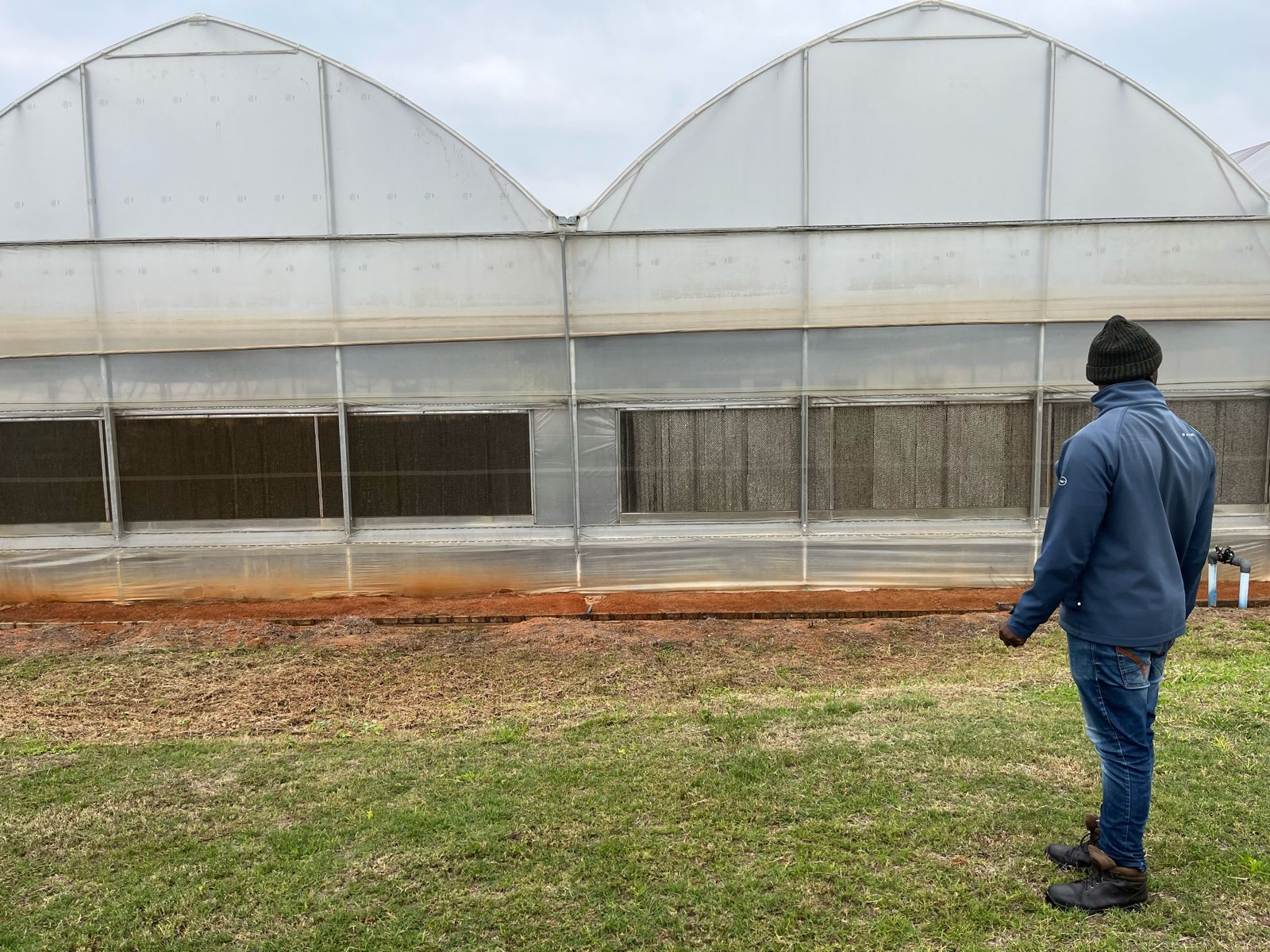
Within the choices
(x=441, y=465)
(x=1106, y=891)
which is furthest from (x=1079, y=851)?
(x=441, y=465)

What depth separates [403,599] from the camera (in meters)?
9.50

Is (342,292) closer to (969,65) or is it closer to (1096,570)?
(969,65)

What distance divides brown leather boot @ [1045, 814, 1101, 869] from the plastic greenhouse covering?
624 centimetres

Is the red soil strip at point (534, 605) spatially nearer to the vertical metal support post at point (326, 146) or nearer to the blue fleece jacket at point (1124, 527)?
the vertical metal support post at point (326, 146)

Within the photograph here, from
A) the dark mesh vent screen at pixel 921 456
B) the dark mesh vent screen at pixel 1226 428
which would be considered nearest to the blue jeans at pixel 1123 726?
the dark mesh vent screen at pixel 921 456

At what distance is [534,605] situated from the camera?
9117 millimetres

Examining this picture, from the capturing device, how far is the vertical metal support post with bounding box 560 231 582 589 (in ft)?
30.6

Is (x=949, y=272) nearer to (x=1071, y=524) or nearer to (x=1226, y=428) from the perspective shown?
(x=1226, y=428)

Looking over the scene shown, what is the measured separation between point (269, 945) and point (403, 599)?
6.61 m

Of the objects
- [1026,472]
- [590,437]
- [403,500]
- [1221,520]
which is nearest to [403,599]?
[403,500]

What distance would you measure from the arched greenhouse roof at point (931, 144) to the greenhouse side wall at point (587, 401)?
0.34m

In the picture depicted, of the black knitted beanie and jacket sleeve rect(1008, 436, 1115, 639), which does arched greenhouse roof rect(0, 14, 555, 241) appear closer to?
the black knitted beanie

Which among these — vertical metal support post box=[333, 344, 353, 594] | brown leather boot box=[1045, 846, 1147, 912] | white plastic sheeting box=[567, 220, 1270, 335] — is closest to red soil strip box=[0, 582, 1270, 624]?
vertical metal support post box=[333, 344, 353, 594]

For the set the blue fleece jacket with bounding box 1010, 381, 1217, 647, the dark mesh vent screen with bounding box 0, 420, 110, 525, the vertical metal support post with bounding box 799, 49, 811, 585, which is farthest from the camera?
the dark mesh vent screen with bounding box 0, 420, 110, 525
